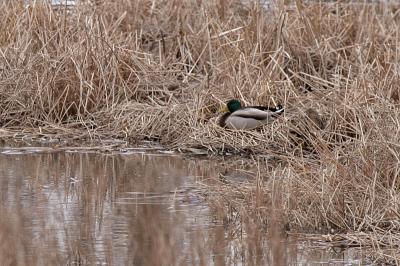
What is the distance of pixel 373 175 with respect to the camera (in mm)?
7434

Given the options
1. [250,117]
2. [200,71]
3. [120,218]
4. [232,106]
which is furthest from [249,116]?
[120,218]

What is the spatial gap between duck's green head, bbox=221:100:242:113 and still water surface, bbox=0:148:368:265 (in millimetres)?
943

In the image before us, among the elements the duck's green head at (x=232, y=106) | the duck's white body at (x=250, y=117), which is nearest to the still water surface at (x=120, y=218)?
the duck's white body at (x=250, y=117)

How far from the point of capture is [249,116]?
10.6 m

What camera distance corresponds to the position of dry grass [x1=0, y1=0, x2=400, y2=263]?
1026cm

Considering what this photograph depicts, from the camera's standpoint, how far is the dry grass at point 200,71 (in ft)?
33.7

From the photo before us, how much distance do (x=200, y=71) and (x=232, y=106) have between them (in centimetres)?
156

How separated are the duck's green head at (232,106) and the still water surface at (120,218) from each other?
37.1 inches

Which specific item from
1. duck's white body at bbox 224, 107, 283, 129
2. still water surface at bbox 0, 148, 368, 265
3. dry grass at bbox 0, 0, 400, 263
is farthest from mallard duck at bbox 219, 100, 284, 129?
still water surface at bbox 0, 148, 368, 265

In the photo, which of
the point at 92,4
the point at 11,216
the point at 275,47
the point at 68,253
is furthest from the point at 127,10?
the point at 68,253

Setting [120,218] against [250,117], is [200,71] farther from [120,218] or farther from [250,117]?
[120,218]

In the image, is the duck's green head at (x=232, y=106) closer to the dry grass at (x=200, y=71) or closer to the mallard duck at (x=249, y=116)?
the mallard duck at (x=249, y=116)

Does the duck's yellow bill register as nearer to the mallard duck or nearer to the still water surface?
the mallard duck

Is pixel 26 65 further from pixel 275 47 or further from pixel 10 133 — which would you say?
pixel 275 47
